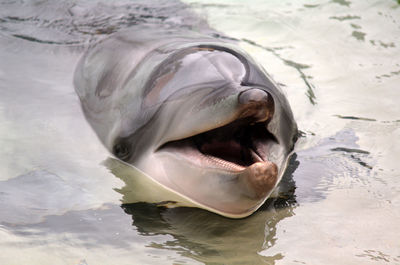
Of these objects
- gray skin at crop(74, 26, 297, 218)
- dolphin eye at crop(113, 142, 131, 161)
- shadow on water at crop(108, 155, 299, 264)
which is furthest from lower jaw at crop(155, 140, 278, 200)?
dolphin eye at crop(113, 142, 131, 161)

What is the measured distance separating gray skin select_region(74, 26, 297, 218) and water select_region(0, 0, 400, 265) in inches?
8.2

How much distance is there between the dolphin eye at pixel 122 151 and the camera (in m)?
4.95

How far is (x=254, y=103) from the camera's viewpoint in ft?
12.6

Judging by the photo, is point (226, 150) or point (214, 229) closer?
point (214, 229)

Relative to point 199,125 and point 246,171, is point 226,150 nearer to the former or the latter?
point 199,125

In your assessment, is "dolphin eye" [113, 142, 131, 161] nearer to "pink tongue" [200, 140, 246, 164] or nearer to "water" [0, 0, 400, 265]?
"water" [0, 0, 400, 265]

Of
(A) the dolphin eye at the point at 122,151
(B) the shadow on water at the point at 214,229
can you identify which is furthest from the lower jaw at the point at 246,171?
(A) the dolphin eye at the point at 122,151

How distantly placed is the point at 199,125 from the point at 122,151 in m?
1.12

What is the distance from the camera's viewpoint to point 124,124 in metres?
4.96

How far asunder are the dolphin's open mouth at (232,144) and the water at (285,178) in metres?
0.38

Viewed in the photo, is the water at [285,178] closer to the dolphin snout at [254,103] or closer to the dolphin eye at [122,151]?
the dolphin eye at [122,151]

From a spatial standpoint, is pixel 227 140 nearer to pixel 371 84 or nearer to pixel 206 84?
pixel 206 84

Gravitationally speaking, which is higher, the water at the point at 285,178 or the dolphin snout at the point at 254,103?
the dolphin snout at the point at 254,103

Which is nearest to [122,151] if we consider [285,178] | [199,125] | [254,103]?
[199,125]
